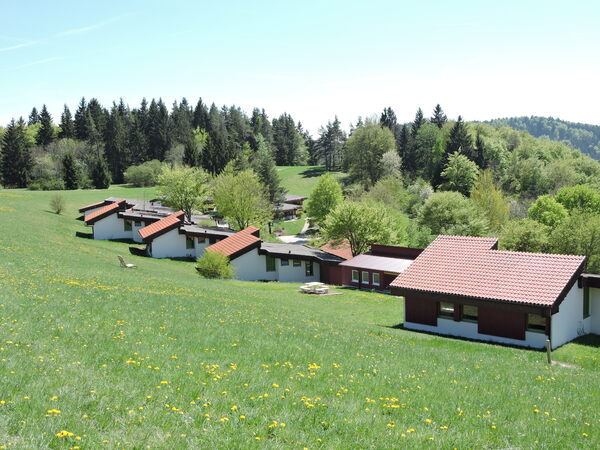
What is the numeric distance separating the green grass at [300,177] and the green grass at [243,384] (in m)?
111

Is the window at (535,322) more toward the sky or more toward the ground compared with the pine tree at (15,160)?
Answer: more toward the ground

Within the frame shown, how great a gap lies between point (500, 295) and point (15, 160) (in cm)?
11775

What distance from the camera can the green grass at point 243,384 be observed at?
8.64 m

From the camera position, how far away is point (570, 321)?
→ 2766 cm

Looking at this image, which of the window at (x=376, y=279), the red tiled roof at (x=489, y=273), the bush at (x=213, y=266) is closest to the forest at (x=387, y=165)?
the window at (x=376, y=279)

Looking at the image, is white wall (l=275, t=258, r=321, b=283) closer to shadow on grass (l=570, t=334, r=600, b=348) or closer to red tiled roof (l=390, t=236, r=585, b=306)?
red tiled roof (l=390, t=236, r=585, b=306)

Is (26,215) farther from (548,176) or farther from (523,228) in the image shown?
(548,176)

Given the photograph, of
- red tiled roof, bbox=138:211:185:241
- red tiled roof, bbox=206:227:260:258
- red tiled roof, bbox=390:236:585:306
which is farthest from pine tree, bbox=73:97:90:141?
red tiled roof, bbox=390:236:585:306

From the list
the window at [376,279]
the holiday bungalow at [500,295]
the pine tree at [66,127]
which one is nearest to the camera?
the holiday bungalow at [500,295]

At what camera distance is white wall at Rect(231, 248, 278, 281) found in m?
51.6

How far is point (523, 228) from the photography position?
185 ft

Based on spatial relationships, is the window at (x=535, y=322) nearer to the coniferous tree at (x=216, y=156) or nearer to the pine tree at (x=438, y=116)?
the coniferous tree at (x=216, y=156)

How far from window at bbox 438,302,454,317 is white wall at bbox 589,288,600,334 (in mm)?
8317

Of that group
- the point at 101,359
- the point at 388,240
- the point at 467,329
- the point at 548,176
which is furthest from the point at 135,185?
the point at 101,359
